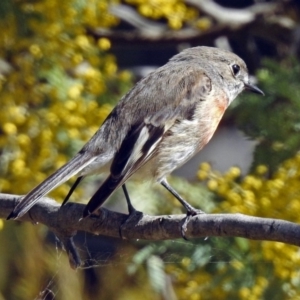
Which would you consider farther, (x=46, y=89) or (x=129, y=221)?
(x=46, y=89)

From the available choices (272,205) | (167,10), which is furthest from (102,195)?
(167,10)

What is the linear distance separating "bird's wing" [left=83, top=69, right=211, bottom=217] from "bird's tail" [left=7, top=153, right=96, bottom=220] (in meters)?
0.13

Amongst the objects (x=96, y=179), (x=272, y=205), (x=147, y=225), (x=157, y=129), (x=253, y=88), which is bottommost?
(x=96, y=179)

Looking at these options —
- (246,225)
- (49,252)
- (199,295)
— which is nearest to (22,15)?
(49,252)

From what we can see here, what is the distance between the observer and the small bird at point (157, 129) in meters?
3.38

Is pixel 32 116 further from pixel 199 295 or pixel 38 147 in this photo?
pixel 199 295

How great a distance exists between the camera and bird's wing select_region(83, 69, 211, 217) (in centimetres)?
322

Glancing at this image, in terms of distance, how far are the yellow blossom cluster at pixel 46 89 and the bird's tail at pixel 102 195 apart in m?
0.65

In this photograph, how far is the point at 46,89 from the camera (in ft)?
13.1

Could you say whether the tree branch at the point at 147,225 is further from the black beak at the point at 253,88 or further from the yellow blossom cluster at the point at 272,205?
the black beak at the point at 253,88

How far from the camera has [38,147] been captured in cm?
385

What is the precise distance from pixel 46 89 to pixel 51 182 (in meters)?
0.93

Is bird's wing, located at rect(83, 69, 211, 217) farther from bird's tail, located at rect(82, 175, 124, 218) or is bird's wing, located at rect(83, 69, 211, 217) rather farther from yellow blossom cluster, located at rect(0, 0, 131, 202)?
yellow blossom cluster, located at rect(0, 0, 131, 202)

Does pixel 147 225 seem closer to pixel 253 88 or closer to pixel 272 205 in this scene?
pixel 272 205
